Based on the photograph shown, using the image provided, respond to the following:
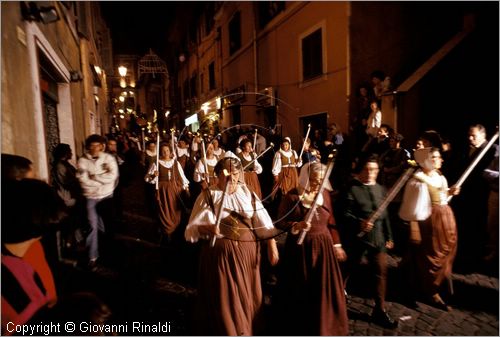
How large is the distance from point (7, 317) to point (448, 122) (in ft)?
37.2

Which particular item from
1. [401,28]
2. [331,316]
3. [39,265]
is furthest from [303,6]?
[39,265]

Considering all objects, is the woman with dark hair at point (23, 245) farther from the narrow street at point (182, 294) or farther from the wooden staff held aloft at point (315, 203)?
A: the wooden staff held aloft at point (315, 203)

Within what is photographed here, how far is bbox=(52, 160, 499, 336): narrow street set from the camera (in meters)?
3.45

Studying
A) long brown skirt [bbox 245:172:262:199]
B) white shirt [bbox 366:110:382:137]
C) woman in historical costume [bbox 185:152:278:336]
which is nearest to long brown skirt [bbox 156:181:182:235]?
long brown skirt [bbox 245:172:262:199]

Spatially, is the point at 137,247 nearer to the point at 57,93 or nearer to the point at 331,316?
the point at 331,316

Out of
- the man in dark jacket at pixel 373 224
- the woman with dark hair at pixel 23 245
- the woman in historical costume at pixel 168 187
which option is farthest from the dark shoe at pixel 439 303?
the woman in historical costume at pixel 168 187

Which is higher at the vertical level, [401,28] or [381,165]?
[401,28]

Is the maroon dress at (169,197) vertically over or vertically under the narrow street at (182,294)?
over

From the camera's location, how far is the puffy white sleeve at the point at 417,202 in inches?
147

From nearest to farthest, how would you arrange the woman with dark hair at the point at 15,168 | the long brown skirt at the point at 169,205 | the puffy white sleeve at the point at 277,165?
the woman with dark hair at the point at 15,168
the long brown skirt at the point at 169,205
the puffy white sleeve at the point at 277,165

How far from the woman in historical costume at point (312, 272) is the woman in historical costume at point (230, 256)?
29cm

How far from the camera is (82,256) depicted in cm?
529

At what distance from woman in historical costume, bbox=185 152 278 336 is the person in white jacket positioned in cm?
260

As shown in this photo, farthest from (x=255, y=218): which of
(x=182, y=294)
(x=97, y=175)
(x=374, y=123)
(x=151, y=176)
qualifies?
(x=374, y=123)
